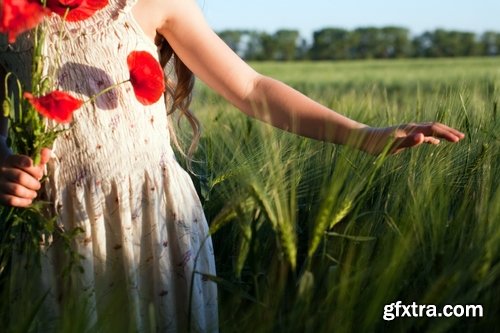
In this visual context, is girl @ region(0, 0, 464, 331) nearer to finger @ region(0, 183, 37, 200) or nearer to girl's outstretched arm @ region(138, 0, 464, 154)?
girl's outstretched arm @ region(138, 0, 464, 154)

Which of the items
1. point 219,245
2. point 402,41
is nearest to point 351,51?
point 402,41

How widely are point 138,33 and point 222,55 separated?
0.48ft

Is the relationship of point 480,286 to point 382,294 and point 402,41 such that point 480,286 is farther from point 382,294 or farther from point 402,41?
point 402,41

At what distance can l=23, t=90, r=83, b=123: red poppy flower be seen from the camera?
0.99 meters

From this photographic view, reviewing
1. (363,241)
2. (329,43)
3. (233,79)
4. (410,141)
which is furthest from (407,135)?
(329,43)

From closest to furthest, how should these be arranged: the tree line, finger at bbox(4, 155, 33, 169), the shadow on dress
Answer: finger at bbox(4, 155, 33, 169)
the shadow on dress
the tree line

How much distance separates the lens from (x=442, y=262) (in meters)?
1.07

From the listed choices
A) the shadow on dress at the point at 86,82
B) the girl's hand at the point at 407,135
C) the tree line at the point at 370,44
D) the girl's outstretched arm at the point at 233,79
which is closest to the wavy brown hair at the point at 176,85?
the girl's outstretched arm at the point at 233,79

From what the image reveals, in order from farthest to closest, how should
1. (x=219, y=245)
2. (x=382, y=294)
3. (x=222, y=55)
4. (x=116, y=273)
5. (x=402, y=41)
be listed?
(x=402, y=41) → (x=219, y=245) → (x=222, y=55) → (x=116, y=273) → (x=382, y=294)

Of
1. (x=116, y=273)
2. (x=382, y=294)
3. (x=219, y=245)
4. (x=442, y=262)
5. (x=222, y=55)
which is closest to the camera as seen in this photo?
(x=382, y=294)

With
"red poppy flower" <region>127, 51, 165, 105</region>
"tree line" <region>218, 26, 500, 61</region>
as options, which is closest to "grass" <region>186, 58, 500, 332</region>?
"red poppy flower" <region>127, 51, 165, 105</region>

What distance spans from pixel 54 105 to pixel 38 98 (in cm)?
3

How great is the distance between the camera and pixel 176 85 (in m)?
1.57

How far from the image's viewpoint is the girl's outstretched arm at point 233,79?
137cm
